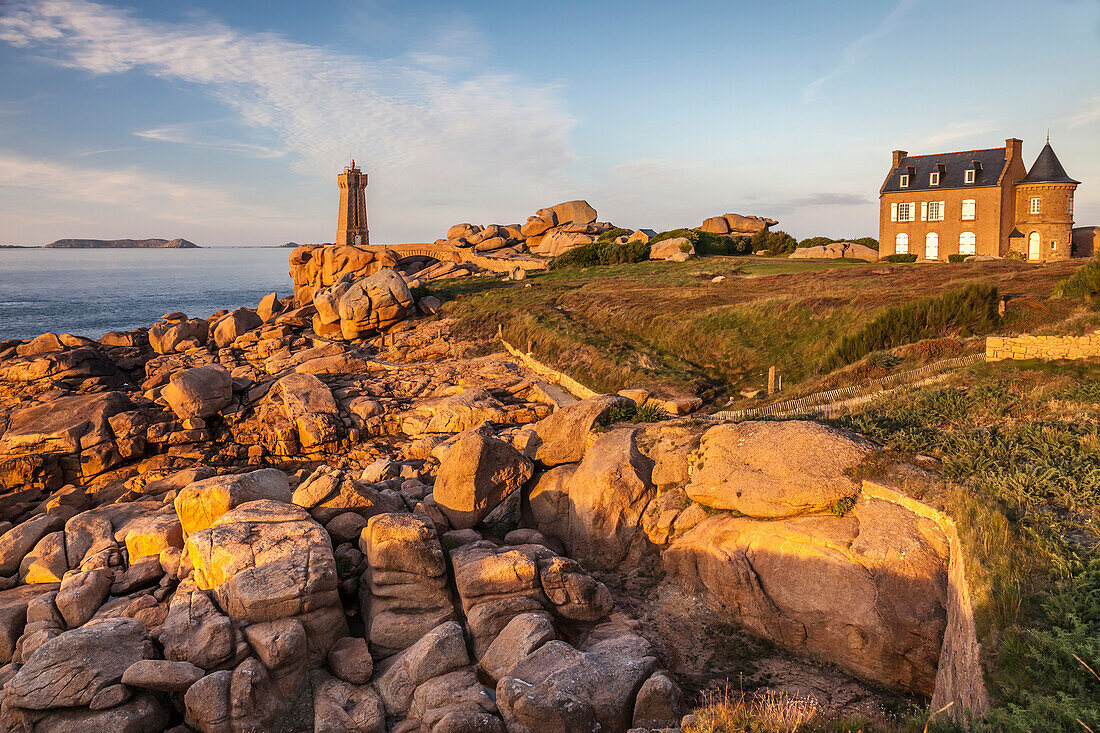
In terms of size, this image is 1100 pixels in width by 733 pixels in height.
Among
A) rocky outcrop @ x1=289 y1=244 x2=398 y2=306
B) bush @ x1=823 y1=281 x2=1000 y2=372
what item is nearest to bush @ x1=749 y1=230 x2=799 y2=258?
rocky outcrop @ x1=289 y1=244 x2=398 y2=306

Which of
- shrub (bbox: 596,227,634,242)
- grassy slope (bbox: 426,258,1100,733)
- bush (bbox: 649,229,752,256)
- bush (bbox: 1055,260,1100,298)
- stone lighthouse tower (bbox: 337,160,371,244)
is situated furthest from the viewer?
stone lighthouse tower (bbox: 337,160,371,244)

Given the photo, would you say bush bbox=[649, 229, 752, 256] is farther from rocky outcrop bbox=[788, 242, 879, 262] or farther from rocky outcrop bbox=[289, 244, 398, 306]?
rocky outcrop bbox=[289, 244, 398, 306]

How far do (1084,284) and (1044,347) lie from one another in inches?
361

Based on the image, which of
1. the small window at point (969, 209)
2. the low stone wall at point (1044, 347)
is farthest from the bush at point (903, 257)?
the low stone wall at point (1044, 347)

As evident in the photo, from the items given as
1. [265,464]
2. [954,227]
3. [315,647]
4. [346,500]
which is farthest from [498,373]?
[954,227]

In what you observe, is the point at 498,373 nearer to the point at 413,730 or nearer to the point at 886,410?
the point at 886,410

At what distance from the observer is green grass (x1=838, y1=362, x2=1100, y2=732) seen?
7.38 m

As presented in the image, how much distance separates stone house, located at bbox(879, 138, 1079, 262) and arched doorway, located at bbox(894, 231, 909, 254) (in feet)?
0.25

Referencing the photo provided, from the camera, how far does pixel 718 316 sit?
3422cm

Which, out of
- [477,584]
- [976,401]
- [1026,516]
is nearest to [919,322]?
[976,401]

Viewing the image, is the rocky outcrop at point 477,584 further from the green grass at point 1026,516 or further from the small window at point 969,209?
the small window at point 969,209

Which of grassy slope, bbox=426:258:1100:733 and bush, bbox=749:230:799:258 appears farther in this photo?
bush, bbox=749:230:799:258

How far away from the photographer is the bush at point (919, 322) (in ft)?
86.2

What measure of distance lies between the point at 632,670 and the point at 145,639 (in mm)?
7988
